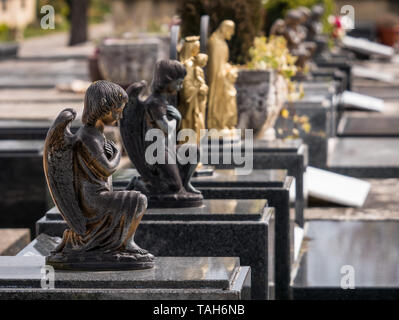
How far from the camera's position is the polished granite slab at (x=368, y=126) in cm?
1602

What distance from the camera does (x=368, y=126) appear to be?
1709 cm

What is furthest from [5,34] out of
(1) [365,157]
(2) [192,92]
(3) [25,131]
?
(2) [192,92]

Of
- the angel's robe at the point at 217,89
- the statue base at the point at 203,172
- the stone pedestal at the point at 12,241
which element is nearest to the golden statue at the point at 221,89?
the angel's robe at the point at 217,89

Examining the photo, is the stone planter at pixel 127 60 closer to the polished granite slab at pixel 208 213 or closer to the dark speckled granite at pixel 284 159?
the dark speckled granite at pixel 284 159

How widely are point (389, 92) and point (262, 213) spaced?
18.0m

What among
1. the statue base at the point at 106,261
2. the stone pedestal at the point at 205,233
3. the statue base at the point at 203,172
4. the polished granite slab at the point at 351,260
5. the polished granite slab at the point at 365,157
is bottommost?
the polished granite slab at the point at 365,157

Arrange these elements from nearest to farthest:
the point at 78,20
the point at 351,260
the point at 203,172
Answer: the point at 203,172 < the point at 351,260 < the point at 78,20

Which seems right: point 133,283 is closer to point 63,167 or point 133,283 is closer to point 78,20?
point 63,167

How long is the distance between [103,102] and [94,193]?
429 mm

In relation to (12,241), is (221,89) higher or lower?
higher

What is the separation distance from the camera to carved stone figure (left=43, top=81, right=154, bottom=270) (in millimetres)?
5191

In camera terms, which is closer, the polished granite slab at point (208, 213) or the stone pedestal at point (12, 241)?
the polished granite slab at point (208, 213)

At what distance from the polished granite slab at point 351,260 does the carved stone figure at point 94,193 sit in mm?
2254
